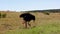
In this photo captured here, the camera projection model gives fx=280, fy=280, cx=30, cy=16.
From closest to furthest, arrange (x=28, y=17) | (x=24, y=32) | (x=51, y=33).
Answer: (x=51, y=33), (x=24, y=32), (x=28, y=17)

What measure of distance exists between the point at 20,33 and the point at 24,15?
5863 mm

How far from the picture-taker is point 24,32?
17625mm

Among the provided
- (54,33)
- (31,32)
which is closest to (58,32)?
(54,33)

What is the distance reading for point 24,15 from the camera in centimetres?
2300

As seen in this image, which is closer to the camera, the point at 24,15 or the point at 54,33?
the point at 54,33

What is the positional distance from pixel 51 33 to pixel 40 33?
74 cm

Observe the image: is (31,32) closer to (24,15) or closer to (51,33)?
(51,33)

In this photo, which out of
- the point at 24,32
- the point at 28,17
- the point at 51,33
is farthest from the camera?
the point at 28,17

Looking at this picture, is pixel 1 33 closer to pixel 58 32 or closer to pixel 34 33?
pixel 34 33

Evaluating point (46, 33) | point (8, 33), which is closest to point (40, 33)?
point (46, 33)

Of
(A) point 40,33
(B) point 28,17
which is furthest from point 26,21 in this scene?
(A) point 40,33

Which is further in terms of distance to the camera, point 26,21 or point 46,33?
point 26,21

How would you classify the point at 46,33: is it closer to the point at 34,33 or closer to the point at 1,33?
the point at 34,33

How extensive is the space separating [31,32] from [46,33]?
1.28 meters
